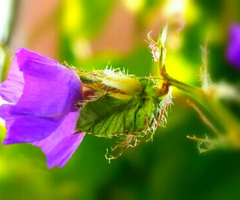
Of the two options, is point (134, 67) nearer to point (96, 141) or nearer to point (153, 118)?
point (96, 141)

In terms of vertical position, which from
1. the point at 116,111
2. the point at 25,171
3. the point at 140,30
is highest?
the point at 116,111

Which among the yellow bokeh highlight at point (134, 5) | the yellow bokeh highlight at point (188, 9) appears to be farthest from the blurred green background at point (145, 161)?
the yellow bokeh highlight at point (134, 5)

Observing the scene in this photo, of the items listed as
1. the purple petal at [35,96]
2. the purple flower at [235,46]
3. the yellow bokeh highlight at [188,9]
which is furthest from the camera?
the yellow bokeh highlight at [188,9]

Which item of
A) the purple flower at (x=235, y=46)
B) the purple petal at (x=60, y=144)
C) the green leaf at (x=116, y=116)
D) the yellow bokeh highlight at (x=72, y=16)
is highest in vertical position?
the green leaf at (x=116, y=116)

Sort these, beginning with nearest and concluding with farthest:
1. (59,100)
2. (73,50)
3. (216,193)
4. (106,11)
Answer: (59,100) → (216,193) → (73,50) → (106,11)

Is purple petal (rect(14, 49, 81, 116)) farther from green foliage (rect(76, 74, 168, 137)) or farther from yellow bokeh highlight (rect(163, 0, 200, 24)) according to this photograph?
yellow bokeh highlight (rect(163, 0, 200, 24))

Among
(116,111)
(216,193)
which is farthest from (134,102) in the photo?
(216,193)

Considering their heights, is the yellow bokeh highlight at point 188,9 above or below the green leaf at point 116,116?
below

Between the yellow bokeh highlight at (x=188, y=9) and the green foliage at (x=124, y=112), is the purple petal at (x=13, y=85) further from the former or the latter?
the yellow bokeh highlight at (x=188, y=9)

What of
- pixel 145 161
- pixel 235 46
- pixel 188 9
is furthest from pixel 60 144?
pixel 188 9
